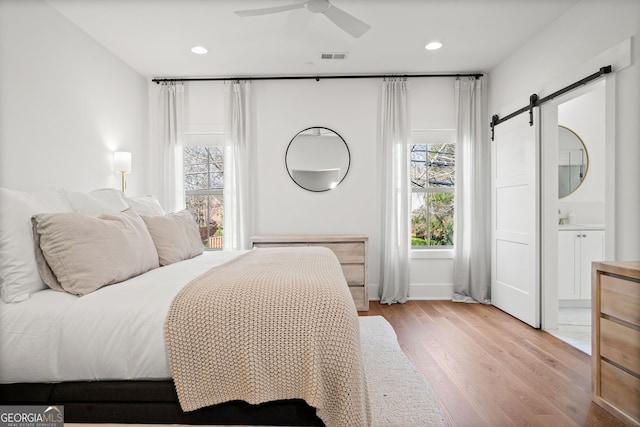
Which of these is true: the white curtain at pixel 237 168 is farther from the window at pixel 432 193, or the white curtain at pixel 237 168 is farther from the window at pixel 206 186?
the window at pixel 432 193

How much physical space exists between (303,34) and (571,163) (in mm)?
3438

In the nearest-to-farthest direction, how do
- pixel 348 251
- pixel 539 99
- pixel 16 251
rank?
pixel 16 251 → pixel 539 99 → pixel 348 251

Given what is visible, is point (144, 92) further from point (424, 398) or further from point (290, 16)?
point (424, 398)

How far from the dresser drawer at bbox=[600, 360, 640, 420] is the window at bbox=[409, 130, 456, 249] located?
8.25ft

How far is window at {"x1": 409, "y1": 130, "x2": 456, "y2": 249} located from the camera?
4.23 m

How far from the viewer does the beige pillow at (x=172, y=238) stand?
2307 mm

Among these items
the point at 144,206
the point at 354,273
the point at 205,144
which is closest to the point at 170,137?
the point at 205,144

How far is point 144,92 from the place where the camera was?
4.00m

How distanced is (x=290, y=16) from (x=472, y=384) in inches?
117

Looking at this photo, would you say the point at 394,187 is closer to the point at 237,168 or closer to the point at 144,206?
the point at 237,168

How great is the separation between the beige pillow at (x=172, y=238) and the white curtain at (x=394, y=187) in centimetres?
217

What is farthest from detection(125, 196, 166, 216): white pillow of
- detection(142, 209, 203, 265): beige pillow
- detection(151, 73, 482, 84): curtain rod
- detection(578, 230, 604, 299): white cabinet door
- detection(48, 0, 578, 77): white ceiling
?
detection(578, 230, 604, 299): white cabinet door

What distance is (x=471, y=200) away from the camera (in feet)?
13.0

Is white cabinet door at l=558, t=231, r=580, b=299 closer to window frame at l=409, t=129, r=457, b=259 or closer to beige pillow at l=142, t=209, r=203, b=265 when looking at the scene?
window frame at l=409, t=129, r=457, b=259
